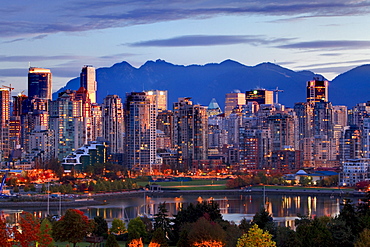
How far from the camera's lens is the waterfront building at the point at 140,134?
65.8m

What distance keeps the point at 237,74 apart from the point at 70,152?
124 metres

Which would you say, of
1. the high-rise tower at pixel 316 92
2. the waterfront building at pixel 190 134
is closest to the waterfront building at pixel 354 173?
the waterfront building at pixel 190 134

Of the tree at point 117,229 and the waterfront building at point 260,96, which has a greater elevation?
the waterfront building at point 260,96

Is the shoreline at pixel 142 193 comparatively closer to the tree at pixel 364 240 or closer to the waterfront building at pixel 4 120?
the tree at pixel 364 240

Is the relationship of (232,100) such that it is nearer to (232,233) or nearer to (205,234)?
(232,233)

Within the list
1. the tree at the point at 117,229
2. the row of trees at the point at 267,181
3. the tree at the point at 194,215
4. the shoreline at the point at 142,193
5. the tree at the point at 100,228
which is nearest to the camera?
the tree at the point at 194,215

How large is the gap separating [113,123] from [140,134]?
55.4 ft

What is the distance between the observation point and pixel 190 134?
69562mm

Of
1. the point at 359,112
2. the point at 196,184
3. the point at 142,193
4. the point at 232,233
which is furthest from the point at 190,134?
the point at 232,233

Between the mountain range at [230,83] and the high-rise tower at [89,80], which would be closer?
the high-rise tower at [89,80]

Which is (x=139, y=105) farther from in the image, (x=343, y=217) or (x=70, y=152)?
(x=343, y=217)

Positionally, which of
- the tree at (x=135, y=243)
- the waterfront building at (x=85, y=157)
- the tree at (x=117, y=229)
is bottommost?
the tree at (x=117, y=229)

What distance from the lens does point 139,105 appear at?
69250 millimetres

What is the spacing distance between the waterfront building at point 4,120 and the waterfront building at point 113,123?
10.5 meters
